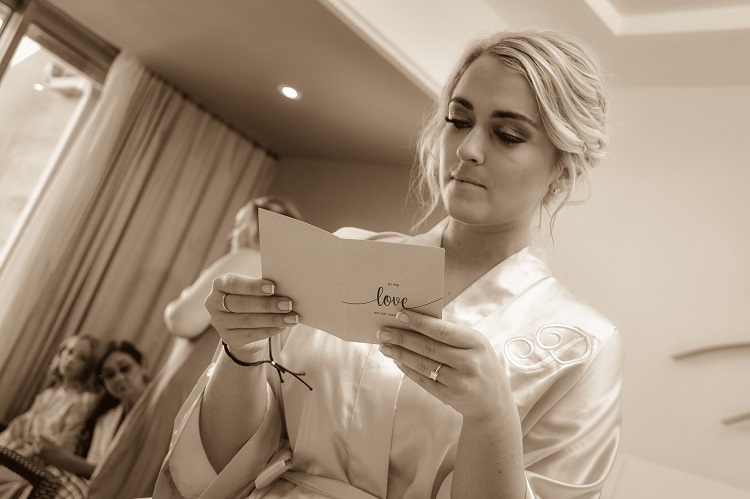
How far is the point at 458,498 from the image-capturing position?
0.99 meters

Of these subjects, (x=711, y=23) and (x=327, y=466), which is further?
(x=711, y=23)

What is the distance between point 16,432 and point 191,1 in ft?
6.41

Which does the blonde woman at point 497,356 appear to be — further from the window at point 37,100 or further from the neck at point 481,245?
the window at point 37,100

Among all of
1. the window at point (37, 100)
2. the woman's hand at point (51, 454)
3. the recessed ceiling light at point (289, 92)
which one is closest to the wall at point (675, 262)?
the recessed ceiling light at point (289, 92)

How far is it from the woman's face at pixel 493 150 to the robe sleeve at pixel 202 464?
17.9 inches

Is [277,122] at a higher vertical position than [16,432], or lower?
higher

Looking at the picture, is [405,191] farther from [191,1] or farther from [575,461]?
[575,461]

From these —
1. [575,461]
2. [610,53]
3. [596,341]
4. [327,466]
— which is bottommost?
[327,466]

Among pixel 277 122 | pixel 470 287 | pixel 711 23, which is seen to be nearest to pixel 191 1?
pixel 277 122

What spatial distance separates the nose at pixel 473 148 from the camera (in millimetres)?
1137

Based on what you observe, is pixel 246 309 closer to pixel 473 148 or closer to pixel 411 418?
pixel 411 418

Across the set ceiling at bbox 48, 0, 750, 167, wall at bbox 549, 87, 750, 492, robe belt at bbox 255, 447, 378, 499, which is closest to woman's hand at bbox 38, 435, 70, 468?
ceiling at bbox 48, 0, 750, 167

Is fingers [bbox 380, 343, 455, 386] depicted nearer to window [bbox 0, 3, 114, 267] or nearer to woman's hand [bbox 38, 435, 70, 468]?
woman's hand [bbox 38, 435, 70, 468]

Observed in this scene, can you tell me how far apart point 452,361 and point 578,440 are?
1.03 feet
